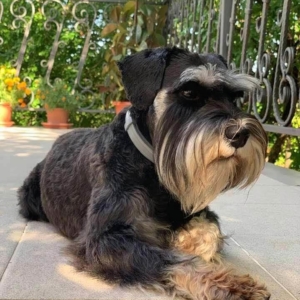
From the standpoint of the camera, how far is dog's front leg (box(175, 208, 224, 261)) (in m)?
2.43

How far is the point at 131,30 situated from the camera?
9.00 m

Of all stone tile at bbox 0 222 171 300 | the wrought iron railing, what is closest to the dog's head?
stone tile at bbox 0 222 171 300

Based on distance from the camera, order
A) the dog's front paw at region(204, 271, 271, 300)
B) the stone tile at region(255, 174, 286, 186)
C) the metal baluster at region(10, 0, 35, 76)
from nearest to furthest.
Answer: the dog's front paw at region(204, 271, 271, 300) → the stone tile at region(255, 174, 286, 186) → the metal baluster at region(10, 0, 35, 76)

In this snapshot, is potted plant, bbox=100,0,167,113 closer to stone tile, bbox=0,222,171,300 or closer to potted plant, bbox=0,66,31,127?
potted plant, bbox=0,66,31,127

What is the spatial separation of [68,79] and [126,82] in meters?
8.62

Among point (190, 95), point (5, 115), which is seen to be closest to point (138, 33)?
point (5, 115)

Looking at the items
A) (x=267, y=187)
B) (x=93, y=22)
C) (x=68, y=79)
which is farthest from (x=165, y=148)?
(x=68, y=79)

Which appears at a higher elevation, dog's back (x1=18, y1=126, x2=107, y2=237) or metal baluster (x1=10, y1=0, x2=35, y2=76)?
metal baluster (x1=10, y1=0, x2=35, y2=76)

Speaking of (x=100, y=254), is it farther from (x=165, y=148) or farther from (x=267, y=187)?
(x=267, y=187)

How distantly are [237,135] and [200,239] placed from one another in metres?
0.63

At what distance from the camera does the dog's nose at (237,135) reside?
2.04m

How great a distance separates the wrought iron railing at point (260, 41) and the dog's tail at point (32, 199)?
1727 mm

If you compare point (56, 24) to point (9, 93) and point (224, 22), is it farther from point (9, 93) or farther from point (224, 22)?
point (224, 22)

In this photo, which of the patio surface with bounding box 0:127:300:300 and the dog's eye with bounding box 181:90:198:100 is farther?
the dog's eye with bounding box 181:90:198:100
